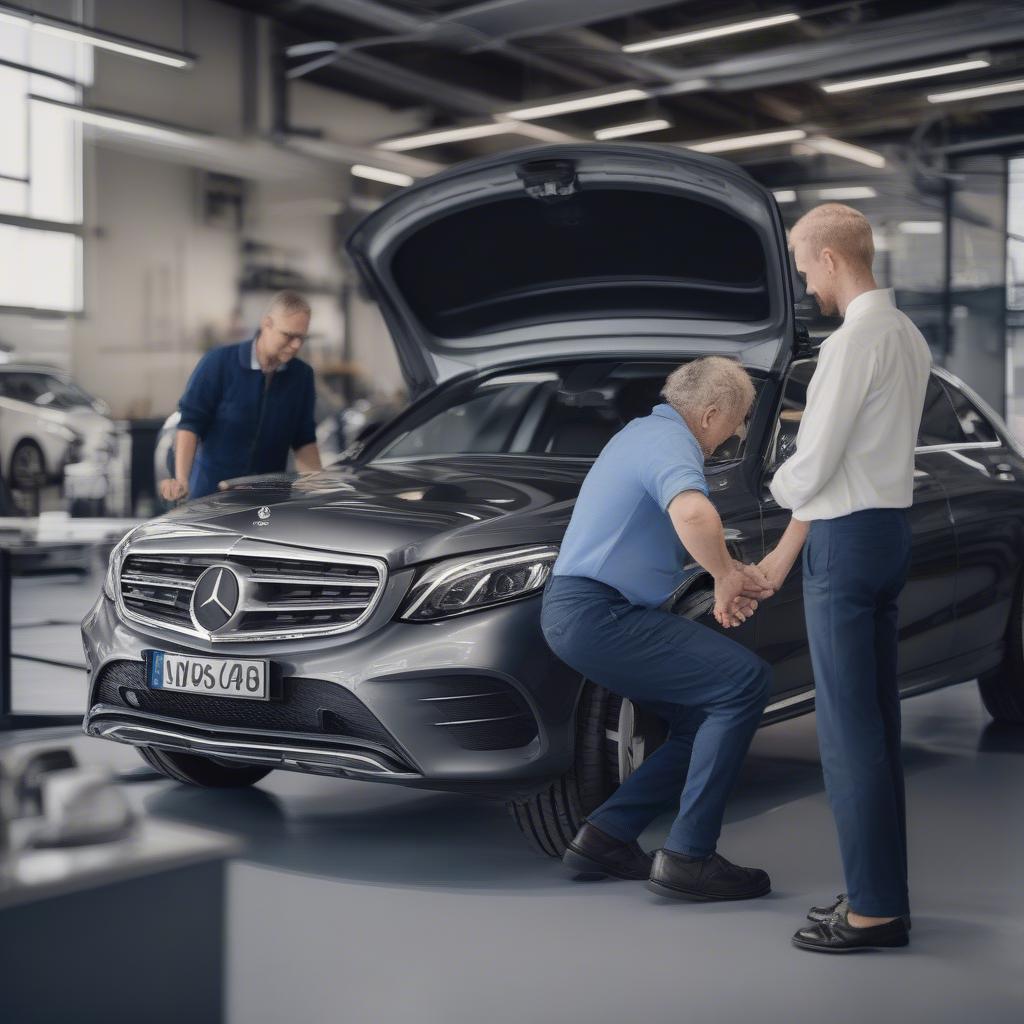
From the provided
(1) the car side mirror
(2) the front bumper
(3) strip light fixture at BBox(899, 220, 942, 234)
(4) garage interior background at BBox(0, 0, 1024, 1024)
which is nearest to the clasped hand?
(2) the front bumper

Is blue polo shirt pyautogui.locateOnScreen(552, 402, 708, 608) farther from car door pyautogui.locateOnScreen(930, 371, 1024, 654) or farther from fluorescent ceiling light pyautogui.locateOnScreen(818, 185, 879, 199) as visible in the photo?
A: fluorescent ceiling light pyautogui.locateOnScreen(818, 185, 879, 199)

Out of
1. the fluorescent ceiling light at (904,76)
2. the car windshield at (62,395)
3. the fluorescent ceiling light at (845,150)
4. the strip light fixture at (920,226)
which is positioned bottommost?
the car windshield at (62,395)

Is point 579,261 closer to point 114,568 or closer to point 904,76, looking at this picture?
point 114,568

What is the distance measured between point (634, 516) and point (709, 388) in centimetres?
36

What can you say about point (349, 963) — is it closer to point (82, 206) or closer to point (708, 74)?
point (82, 206)

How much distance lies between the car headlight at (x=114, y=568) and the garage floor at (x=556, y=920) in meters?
0.68

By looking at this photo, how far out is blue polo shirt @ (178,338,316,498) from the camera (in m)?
5.36

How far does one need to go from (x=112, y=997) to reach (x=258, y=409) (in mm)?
4268

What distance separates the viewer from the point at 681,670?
340 cm

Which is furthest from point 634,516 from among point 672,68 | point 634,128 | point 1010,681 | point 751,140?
Result: point 634,128

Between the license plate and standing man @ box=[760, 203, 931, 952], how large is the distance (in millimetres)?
1323

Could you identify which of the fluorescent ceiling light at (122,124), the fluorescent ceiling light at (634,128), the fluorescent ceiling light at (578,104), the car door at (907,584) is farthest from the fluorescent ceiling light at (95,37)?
the car door at (907,584)

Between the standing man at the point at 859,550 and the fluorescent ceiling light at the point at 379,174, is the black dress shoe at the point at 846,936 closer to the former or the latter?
the standing man at the point at 859,550

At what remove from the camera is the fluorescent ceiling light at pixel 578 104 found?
13.9m
